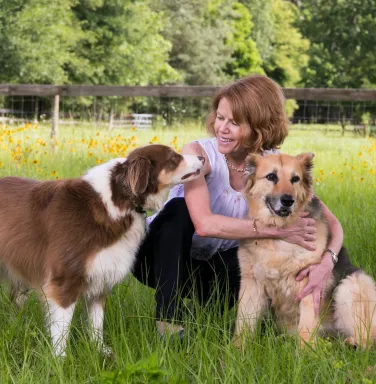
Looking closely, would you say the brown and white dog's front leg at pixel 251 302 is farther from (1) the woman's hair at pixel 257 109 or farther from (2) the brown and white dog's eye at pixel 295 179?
(1) the woman's hair at pixel 257 109

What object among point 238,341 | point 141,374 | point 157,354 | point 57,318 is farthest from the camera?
point 57,318

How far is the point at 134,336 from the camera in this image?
3391 mm

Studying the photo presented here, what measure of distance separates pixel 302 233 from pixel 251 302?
50 cm

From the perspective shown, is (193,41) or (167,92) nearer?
(167,92)

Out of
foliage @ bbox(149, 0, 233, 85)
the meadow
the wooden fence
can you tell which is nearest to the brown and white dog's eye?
the meadow

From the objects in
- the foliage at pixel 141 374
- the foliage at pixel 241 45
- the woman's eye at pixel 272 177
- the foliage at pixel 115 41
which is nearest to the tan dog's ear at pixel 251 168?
the woman's eye at pixel 272 177

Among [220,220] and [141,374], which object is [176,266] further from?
[141,374]

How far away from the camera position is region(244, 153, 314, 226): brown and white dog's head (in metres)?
3.68

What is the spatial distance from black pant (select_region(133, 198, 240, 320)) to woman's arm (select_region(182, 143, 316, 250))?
6.8 inches

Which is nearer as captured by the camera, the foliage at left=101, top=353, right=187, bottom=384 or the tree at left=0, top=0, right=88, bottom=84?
the foliage at left=101, top=353, right=187, bottom=384

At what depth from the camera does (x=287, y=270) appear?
370 cm

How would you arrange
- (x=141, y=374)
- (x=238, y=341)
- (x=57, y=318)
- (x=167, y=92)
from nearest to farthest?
1. (x=141, y=374)
2. (x=238, y=341)
3. (x=57, y=318)
4. (x=167, y=92)

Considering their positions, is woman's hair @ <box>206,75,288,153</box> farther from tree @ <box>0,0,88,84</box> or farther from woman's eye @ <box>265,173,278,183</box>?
tree @ <box>0,0,88,84</box>

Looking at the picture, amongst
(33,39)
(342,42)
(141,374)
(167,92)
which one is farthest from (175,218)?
(342,42)
